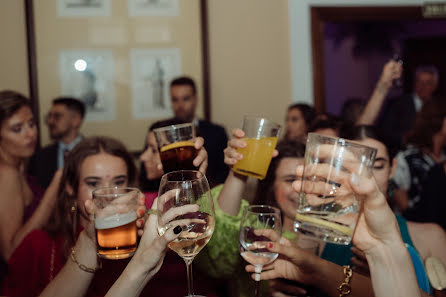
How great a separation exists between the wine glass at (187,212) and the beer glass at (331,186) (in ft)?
0.78

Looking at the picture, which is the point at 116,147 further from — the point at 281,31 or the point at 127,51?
the point at 281,31

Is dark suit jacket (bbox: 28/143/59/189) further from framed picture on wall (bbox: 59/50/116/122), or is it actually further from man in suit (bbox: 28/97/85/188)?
framed picture on wall (bbox: 59/50/116/122)

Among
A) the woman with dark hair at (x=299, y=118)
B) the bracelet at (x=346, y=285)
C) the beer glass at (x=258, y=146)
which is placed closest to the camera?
the bracelet at (x=346, y=285)

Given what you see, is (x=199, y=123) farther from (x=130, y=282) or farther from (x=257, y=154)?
(x=130, y=282)

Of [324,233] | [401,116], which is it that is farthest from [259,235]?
[401,116]

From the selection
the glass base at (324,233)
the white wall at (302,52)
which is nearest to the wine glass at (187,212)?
the glass base at (324,233)

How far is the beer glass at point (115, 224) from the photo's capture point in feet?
3.80

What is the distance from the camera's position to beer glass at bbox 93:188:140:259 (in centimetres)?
116

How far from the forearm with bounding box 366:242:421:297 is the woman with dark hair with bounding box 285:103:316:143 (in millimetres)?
2497

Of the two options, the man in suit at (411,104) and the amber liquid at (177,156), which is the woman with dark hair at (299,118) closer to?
the man in suit at (411,104)

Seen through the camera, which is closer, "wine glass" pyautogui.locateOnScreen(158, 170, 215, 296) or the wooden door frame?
"wine glass" pyautogui.locateOnScreen(158, 170, 215, 296)

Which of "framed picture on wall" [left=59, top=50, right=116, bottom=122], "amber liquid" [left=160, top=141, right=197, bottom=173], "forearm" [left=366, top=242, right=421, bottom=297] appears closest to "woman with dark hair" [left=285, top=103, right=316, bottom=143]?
"framed picture on wall" [left=59, top=50, right=116, bottom=122]

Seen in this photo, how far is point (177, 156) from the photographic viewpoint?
5.00 feet

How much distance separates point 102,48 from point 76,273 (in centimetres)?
264
